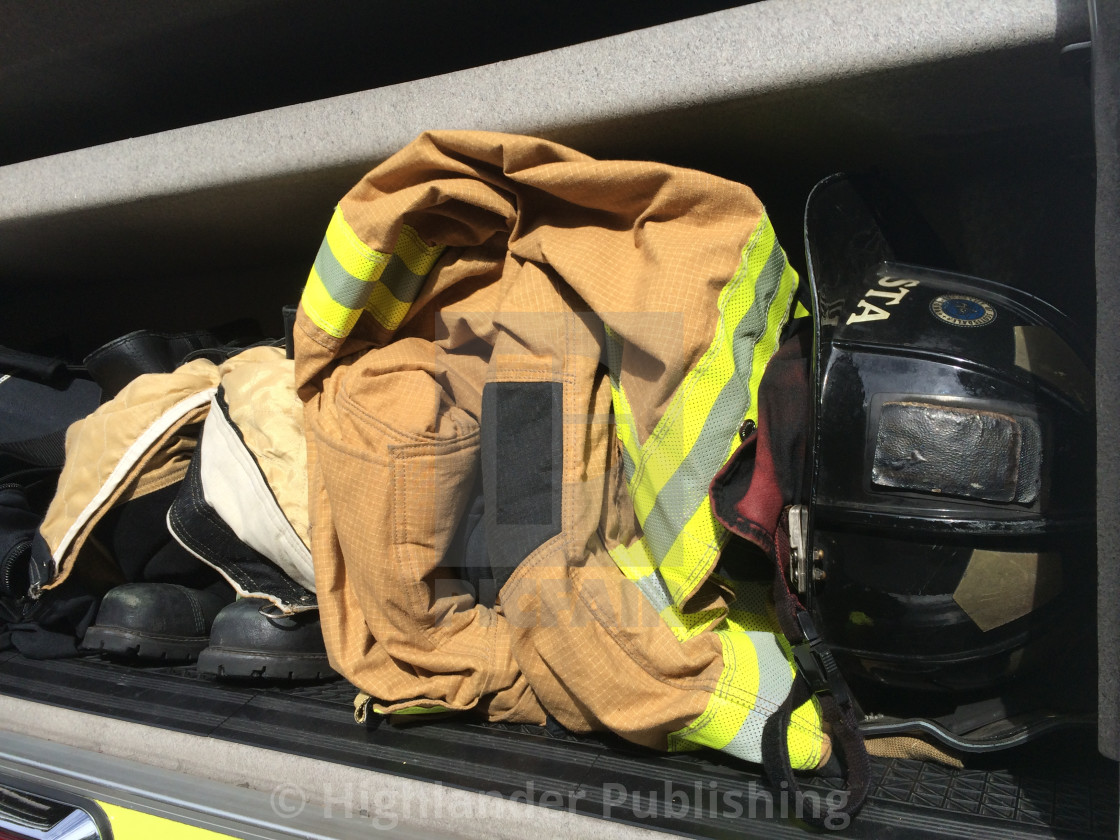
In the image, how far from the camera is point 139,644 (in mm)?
1063

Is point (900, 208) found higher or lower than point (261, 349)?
higher

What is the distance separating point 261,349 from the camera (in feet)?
3.90

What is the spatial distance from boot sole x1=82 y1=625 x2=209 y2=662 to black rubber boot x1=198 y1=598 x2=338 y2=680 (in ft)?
0.30

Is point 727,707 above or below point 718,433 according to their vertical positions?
below

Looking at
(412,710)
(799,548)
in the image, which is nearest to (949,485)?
(799,548)

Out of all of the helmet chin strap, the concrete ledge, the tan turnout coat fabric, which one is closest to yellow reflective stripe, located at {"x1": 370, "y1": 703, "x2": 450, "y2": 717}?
the tan turnout coat fabric

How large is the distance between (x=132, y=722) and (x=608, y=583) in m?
0.70

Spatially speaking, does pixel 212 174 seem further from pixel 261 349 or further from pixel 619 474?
pixel 619 474

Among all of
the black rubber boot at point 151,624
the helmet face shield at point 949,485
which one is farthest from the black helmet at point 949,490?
the black rubber boot at point 151,624

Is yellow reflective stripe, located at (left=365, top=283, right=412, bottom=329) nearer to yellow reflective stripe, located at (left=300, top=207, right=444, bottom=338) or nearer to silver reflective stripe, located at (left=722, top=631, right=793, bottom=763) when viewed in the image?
yellow reflective stripe, located at (left=300, top=207, right=444, bottom=338)

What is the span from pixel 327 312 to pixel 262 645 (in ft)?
1.57

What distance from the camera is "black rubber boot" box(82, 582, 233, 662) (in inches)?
41.9

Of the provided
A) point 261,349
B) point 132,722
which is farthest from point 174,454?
point 132,722

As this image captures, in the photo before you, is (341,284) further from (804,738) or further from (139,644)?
(804,738)
